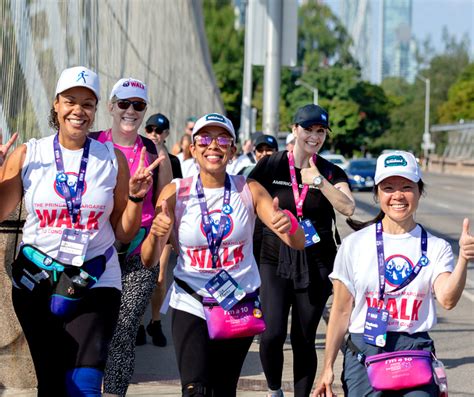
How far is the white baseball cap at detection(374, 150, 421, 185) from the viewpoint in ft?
Answer: 15.9

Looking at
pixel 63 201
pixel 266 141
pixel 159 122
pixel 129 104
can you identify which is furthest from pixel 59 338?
pixel 266 141

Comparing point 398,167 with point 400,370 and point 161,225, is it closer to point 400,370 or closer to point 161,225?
point 400,370

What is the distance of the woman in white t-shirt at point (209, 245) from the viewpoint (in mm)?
5195

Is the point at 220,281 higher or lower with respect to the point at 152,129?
lower

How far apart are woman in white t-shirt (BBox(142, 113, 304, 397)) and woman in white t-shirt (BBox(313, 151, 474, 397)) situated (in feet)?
1.46

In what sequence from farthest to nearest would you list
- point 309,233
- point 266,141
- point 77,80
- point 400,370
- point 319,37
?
point 319,37 < point 266,141 < point 309,233 < point 77,80 < point 400,370

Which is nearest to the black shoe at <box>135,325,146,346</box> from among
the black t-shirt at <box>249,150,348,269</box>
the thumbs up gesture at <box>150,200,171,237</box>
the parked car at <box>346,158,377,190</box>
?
the black t-shirt at <box>249,150,348,269</box>

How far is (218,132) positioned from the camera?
5.30 metres

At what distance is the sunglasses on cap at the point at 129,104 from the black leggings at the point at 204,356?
1.70 m

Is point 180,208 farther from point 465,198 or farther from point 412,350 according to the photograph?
point 465,198

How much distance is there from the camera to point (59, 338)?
197 inches

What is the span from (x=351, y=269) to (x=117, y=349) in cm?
197

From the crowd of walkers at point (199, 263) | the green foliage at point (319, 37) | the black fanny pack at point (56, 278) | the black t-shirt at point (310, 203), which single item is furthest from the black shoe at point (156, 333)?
the green foliage at point (319, 37)

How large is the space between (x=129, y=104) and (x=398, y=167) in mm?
2228
